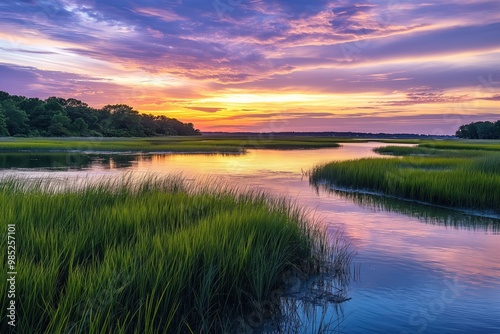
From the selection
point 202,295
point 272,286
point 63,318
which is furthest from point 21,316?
point 272,286

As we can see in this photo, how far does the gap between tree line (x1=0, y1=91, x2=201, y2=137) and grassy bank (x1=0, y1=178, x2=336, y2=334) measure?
287 ft

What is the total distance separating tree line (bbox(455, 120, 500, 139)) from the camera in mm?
112188

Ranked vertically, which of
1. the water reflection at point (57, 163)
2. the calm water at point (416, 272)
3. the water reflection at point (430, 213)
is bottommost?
the calm water at point (416, 272)

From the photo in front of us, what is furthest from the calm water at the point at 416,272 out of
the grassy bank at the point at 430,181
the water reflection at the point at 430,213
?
the grassy bank at the point at 430,181

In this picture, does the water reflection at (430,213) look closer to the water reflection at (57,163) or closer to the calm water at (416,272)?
the calm water at (416,272)

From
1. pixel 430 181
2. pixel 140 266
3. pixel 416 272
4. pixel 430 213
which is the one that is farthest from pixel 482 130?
pixel 140 266

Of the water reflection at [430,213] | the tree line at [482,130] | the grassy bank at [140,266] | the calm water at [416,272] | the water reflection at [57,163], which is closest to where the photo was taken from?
the grassy bank at [140,266]

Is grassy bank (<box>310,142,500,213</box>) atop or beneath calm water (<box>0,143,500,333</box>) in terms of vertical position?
atop

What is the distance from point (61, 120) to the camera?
93750 mm

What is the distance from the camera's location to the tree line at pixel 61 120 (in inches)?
3391

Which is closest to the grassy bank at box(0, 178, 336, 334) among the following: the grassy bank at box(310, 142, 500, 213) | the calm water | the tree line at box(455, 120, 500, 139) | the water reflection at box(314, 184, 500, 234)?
the calm water

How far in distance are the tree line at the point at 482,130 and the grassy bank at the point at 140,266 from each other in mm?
125084

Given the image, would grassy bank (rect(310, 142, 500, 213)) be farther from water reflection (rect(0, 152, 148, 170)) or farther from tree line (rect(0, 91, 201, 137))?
tree line (rect(0, 91, 201, 137))

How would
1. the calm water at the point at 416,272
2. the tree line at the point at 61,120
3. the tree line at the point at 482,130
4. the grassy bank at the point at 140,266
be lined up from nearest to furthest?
the grassy bank at the point at 140,266
the calm water at the point at 416,272
the tree line at the point at 61,120
the tree line at the point at 482,130
